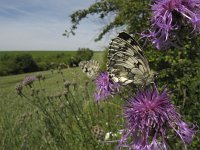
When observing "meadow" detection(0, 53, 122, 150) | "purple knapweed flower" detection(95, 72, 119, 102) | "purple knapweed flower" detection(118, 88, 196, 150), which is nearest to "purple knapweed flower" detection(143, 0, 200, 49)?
"purple knapweed flower" detection(118, 88, 196, 150)

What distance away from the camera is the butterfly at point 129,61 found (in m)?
2.82

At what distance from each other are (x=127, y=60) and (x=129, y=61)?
3 cm

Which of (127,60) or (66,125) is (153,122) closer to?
(127,60)

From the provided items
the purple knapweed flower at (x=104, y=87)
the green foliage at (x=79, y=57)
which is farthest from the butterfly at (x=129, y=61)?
the green foliage at (x=79, y=57)

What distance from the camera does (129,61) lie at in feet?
9.45

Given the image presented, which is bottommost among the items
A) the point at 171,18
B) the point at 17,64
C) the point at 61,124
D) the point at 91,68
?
the point at 17,64

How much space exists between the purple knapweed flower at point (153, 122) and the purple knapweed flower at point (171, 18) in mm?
369

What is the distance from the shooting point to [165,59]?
695cm

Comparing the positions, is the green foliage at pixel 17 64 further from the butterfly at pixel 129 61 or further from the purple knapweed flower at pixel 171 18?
the purple knapweed flower at pixel 171 18

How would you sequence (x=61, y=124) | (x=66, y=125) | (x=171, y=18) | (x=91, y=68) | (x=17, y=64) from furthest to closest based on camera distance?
(x=17, y=64) < (x=61, y=124) < (x=91, y=68) < (x=66, y=125) < (x=171, y=18)

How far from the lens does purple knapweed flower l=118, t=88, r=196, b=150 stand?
261 centimetres

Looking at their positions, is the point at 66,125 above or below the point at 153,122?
below

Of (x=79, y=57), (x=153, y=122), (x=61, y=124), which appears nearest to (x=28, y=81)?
(x=61, y=124)

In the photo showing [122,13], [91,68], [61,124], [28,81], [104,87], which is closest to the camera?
[104,87]
